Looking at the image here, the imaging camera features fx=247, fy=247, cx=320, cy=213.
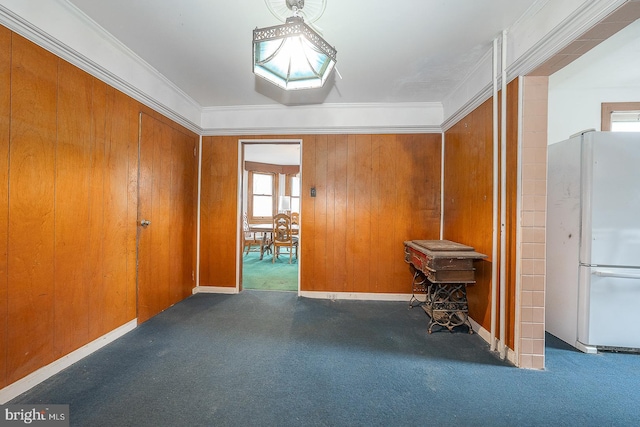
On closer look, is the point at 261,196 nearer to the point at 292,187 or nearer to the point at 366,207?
the point at 292,187

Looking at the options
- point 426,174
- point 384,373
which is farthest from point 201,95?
point 384,373

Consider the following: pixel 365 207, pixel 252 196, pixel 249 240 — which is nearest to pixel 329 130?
pixel 365 207

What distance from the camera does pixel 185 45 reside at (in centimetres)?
212

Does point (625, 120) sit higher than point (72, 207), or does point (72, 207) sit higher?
point (625, 120)

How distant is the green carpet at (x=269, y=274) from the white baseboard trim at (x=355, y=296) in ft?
1.32

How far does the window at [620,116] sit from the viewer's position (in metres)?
2.74

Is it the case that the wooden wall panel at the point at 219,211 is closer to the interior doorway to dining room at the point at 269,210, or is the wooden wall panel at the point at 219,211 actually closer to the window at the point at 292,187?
the interior doorway to dining room at the point at 269,210

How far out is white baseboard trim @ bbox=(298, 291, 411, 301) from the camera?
327 cm

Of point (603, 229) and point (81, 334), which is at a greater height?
point (603, 229)

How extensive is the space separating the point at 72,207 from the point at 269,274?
3061 mm

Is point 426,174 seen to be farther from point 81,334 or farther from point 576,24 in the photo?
point 81,334

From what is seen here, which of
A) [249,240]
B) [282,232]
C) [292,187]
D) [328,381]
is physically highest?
[292,187]

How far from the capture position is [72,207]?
1.82 metres

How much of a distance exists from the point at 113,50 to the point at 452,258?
3431mm
